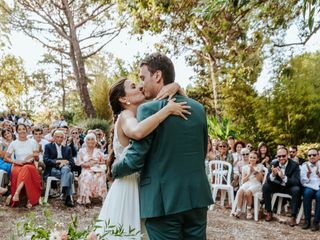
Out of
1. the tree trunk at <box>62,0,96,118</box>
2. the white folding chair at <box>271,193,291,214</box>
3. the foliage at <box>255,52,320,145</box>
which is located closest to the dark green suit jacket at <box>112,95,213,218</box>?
the white folding chair at <box>271,193,291,214</box>

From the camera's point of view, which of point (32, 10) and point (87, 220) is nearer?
point (87, 220)

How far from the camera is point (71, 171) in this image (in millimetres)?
7523

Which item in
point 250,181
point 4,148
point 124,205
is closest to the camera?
point 124,205

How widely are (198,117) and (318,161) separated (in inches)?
224

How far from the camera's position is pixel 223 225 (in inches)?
256

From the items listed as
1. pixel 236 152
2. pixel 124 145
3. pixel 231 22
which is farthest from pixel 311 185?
pixel 124 145

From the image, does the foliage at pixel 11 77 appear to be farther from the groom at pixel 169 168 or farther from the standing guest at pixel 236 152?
the groom at pixel 169 168

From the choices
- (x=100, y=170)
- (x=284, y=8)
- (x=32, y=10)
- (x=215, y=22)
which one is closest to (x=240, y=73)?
(x=215, y=22)

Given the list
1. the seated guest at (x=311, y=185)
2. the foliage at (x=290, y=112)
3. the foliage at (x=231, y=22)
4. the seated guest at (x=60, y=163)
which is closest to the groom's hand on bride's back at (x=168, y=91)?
the foliage at (x=231, y=22)

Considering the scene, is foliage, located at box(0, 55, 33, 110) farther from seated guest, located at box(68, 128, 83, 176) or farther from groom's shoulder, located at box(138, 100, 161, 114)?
groom's shoulder, located at box(138, 100, 161, 114)

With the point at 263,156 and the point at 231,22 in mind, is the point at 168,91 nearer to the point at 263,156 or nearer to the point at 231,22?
the point at 231,22

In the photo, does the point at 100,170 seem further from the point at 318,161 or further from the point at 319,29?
the point at 319,29

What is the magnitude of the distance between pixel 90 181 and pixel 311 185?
370 centimetres

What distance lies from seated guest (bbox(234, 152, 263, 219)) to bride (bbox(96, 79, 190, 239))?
5.15 m
